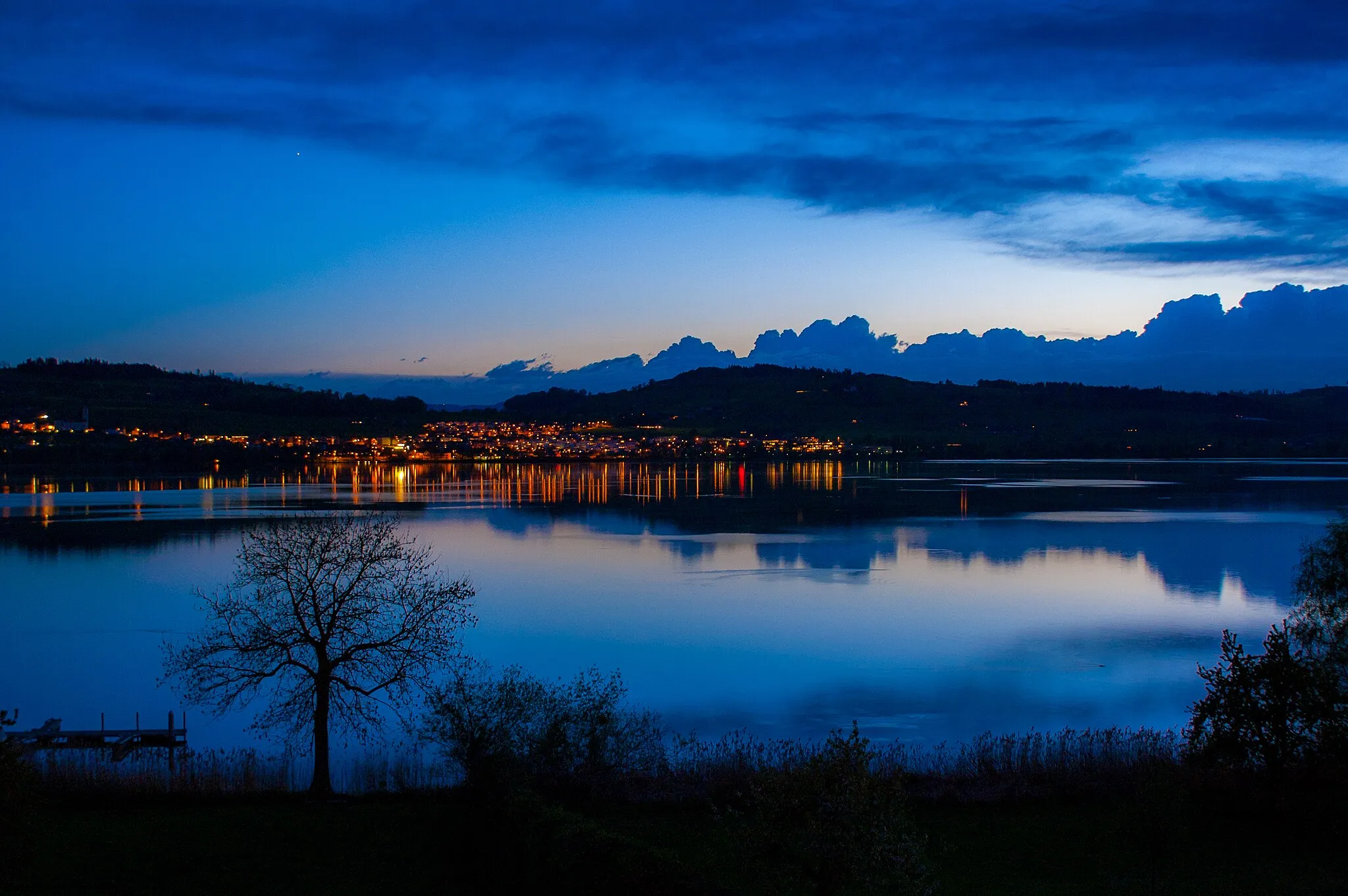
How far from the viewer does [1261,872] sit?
37.0 ft

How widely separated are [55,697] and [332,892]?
15540 millimetres

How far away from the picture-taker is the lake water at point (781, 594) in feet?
73.9

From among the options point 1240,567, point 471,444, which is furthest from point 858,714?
point 471,444

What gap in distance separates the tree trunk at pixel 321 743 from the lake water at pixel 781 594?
4863 millimetres

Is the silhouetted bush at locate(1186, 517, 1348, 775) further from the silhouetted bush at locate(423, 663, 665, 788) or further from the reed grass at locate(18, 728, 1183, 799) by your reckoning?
the silhouetted bush at locate(423, 663, 665, 788)

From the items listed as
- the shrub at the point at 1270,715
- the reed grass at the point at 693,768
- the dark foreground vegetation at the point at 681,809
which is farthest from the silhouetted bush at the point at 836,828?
the shrub at the point at 1270,715

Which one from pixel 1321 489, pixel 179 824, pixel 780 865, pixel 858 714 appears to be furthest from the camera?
pixel 1321 489

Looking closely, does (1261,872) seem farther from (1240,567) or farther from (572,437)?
(572,437)

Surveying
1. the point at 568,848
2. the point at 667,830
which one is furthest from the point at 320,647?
the point at 568,848

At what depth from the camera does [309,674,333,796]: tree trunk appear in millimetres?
14539

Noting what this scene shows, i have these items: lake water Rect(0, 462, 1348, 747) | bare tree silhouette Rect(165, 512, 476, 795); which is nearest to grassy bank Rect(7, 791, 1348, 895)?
bare tree silhouette Rect(165, 512, 476, 795)

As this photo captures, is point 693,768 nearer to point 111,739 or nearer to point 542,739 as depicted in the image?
point 542,739

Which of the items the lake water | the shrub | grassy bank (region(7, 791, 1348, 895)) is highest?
the shrub

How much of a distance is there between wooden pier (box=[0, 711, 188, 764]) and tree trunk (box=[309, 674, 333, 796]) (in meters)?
3.34
